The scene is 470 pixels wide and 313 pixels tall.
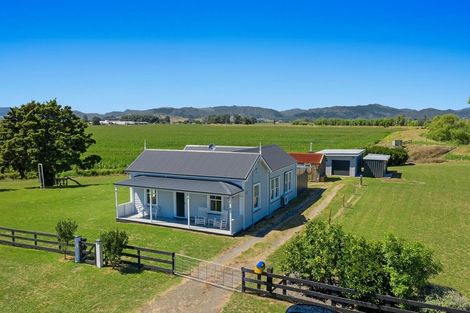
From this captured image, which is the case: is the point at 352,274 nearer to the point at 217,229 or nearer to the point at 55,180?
the point at 217,229

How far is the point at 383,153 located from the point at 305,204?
1060 inches

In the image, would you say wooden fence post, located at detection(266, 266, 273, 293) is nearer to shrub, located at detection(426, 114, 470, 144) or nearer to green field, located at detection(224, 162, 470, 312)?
green field, located at detection(224, 162, 470, 312)

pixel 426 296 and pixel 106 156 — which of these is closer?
pixel 426 296

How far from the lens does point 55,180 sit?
42.8 metres

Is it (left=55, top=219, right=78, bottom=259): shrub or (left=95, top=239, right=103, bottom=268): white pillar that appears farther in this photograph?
(left=55, top=219, right=78, bottom=259): shrub

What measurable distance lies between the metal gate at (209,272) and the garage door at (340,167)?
30487 millimetres

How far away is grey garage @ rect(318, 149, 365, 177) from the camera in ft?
144

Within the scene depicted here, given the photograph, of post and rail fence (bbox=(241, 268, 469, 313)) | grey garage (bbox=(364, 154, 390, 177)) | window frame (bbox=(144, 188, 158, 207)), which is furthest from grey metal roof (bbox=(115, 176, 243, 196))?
grey garage (bbox=(364, 154, 390, 177))

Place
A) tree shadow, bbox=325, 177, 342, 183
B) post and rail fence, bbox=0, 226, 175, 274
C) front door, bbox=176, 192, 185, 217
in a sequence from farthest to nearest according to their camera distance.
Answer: tree shadow, bbox=325, 177, 342, 183 < front door, bbox=176, 192, 185, 217 < post and rail fence, bbox=0, 226, 175, 274

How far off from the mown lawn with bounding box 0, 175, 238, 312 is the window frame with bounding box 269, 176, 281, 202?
23.2 ft

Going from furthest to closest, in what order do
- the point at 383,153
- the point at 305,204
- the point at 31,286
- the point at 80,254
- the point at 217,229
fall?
the point at 383,153
the point at 305,204
the point at 217,229
the point at 80,254
the point at 31,286

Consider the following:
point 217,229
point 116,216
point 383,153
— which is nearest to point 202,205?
point 217,229

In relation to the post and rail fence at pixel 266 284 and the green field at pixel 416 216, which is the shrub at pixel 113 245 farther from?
the green field at pixel 416 216

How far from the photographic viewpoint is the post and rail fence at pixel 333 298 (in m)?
11.9
